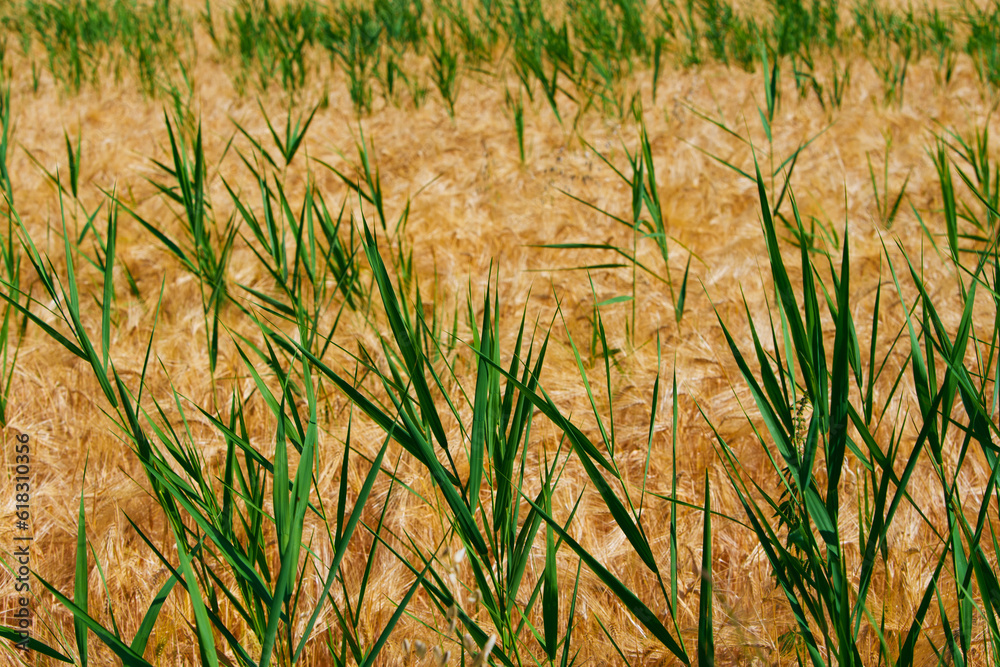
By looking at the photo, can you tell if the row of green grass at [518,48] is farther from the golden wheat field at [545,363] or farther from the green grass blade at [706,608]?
the green grass blade at [706,608]

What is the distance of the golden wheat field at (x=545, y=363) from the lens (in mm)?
887

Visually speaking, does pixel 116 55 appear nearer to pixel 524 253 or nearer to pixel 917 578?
pixel 524 253

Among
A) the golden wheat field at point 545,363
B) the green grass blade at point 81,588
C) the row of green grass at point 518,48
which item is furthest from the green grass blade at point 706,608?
the row of green grass at point 518,48

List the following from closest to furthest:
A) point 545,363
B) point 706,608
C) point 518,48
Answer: point 706,608
point 545,363
point 518,48

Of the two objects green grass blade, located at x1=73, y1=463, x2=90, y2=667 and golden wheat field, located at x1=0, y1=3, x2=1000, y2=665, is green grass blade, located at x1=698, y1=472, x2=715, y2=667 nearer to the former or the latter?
golden wheat field, located at x1=0, y1=3, x2=1000, y2=665

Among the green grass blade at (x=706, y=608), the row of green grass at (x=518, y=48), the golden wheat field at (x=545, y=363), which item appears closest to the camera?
the green grass blade at (x=706, y=608)

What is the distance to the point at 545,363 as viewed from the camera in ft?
4.50

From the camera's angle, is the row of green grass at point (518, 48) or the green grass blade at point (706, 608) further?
the row of green grass at point (518, 48)

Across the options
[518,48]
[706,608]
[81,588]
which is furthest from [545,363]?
[518,48]

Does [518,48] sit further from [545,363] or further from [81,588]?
[81,588]

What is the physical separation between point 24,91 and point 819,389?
13.0ft

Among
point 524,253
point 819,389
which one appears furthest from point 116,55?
point 819,389

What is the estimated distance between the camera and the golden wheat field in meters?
0.89

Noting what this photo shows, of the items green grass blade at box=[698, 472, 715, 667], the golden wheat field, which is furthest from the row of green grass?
green grass blade at box=[698, 472, 715, 667]
